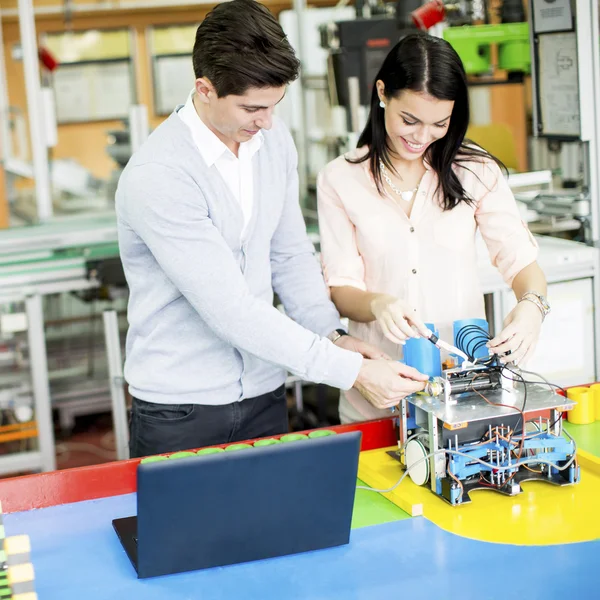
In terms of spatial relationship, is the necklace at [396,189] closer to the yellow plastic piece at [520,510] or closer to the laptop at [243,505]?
the yellow plastic piece at [520,510]

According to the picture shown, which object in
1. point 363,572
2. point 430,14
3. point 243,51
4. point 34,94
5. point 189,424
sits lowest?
point 363,572

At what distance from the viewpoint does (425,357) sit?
1.74 metres

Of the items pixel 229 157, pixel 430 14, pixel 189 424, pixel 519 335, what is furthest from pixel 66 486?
pixel 430 14

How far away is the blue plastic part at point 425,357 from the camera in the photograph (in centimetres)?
174

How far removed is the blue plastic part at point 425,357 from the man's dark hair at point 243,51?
56 centimetres

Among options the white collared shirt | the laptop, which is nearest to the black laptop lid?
the laptop

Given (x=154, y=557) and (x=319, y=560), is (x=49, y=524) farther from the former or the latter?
(x=319, y=560)

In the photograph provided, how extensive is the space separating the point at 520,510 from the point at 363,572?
33 centimetres

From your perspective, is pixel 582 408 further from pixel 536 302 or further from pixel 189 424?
pixel 189 424

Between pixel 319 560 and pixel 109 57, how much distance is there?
7339 millimetres

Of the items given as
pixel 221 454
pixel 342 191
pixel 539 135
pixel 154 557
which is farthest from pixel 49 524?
pixel 539 135

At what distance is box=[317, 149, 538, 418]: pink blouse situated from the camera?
206 cm

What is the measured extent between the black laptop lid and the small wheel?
215 millimetres

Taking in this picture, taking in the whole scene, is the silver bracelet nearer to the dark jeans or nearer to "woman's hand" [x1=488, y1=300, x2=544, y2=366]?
"woman's hand" [x1=488, y1=300, x2=544, y2=366]
